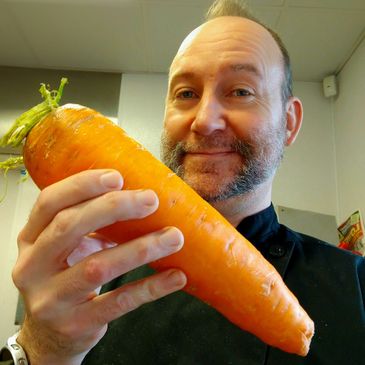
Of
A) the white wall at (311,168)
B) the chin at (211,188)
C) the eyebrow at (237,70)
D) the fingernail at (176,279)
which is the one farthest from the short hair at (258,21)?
the white wall at (311,168)

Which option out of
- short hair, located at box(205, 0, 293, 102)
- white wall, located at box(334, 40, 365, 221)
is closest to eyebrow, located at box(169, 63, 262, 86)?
short hair, located at box(205, 0, 293, 102)

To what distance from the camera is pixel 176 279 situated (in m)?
0.51

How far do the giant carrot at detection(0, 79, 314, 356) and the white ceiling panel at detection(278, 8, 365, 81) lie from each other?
1759 millimetres

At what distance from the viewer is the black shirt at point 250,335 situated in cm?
75

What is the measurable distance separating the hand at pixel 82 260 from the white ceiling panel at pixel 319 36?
6.22 feet

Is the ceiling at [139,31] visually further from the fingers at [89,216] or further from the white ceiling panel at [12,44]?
the fingers at [89,216]

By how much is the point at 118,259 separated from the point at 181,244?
86 mm

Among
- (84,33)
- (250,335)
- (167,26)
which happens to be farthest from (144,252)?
(84,33)

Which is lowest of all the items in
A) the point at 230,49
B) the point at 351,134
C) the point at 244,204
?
the point at 244,204

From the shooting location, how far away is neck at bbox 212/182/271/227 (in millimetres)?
925

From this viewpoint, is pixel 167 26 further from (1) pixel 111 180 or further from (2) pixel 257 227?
(1) pixel 111 180

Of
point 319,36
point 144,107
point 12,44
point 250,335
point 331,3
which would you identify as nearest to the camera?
point 250,335

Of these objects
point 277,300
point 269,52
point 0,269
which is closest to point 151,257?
point 277,300

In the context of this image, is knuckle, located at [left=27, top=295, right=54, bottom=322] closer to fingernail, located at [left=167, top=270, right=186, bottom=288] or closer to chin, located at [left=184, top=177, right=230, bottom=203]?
fingernail, located at [left=167, top=270, right=186, bottom=288]
